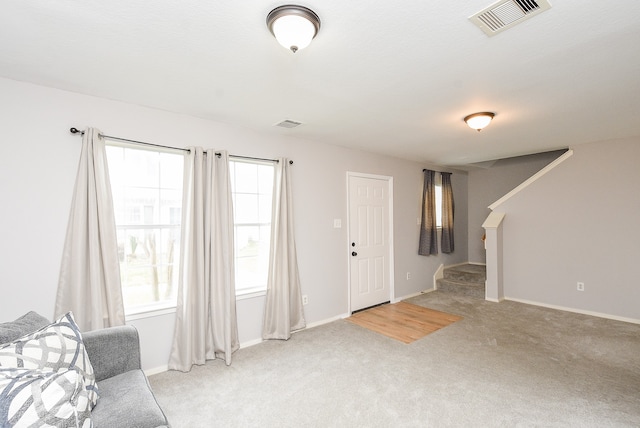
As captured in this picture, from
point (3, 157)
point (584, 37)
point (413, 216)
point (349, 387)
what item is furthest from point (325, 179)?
point (3, 157)

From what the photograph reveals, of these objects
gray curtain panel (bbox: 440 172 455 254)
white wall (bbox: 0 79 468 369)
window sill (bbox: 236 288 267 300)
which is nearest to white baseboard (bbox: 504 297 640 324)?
gray curtain panel (bbox: 440 172 455 254)

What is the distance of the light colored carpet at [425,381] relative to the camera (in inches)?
81.9

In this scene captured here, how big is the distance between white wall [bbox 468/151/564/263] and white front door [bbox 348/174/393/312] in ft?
9.21

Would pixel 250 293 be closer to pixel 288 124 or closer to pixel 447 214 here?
pixel 288 124

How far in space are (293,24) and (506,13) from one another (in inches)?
42.7

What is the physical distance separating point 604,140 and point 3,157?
6.58 metres

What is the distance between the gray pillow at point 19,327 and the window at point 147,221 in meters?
0.97

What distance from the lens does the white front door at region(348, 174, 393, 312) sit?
4.41 m

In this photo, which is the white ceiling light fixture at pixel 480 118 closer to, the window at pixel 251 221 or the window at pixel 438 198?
the window at pixel 251 221

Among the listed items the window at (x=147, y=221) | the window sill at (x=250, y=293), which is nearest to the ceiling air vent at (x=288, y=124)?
the window at (x=147, y=221)

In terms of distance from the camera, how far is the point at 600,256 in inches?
162

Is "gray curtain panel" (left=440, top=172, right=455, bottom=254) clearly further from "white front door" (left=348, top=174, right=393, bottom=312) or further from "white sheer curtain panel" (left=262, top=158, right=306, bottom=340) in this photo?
"white sheer curtain panel" (left=262, top=158, right=306, bottom=340)

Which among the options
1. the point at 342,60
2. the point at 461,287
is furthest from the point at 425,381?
the point at 461,287

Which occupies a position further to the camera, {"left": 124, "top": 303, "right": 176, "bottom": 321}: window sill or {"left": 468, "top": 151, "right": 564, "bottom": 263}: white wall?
{"left": 468, "top": 151, "right": 564, "bottom": 263}: white wall
